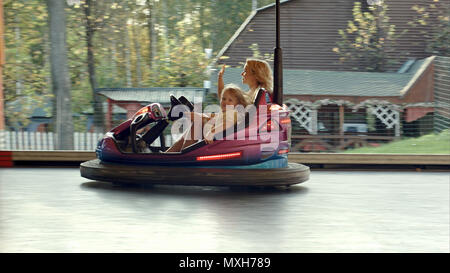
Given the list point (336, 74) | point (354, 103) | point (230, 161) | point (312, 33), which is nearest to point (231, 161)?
point (230, 161)

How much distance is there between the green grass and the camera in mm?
11859

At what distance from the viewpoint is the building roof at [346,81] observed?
15953 millimetres

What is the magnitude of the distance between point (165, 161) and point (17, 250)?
3.12m

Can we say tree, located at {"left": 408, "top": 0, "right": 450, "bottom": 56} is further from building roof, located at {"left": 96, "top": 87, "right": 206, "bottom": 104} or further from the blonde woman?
the blonde woman

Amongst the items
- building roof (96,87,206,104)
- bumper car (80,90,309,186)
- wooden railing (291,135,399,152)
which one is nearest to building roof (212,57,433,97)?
building roof (96,87,206,104)

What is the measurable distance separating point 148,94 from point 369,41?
22.9 feet

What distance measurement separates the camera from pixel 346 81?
56.0ft

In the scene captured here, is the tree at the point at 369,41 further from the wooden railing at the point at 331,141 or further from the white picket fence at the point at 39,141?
the white picket fence at the point at 39,141

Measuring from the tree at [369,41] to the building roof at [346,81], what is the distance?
0.51m

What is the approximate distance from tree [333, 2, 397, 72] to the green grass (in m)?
5.52

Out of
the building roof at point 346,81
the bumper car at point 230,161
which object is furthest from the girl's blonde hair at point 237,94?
the building roof at point 346,81

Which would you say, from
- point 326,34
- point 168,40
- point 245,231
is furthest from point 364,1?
point 245,231

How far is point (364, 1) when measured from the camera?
60.8 feet

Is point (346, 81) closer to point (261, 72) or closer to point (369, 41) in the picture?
point (369, 41)
